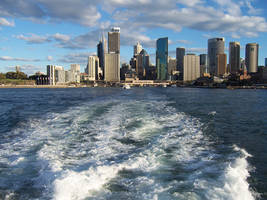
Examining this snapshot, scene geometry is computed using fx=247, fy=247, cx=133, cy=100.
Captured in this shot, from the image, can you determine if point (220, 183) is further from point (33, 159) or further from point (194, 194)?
point (33, 159)

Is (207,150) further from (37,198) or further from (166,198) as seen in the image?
(37,198)

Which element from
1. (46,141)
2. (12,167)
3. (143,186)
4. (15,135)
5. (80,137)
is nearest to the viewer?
(143,186)

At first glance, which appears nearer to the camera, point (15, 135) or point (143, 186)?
point (143, 186)

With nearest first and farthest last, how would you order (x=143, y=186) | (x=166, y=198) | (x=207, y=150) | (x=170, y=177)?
(x=166, y=198), (x=143, y=186), (x=170, y=177), (x=207, y=150)

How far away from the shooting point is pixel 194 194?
578 cm

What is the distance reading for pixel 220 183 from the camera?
6305 mm

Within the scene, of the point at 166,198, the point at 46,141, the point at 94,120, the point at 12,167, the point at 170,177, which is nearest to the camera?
the point at 166,198

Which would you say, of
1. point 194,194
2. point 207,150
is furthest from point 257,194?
point 207,150

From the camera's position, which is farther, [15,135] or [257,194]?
[15,135]

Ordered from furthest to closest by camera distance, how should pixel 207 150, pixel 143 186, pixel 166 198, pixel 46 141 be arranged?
pixel 46 141, pixel 207 150, pixel 143 186, pixel 166 198

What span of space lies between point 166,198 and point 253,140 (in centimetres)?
791

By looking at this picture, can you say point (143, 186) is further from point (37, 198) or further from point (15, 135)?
point (15, 135)

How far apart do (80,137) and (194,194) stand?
6.98m

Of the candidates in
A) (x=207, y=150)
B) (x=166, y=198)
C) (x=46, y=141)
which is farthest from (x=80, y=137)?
(x=166, y=198)
